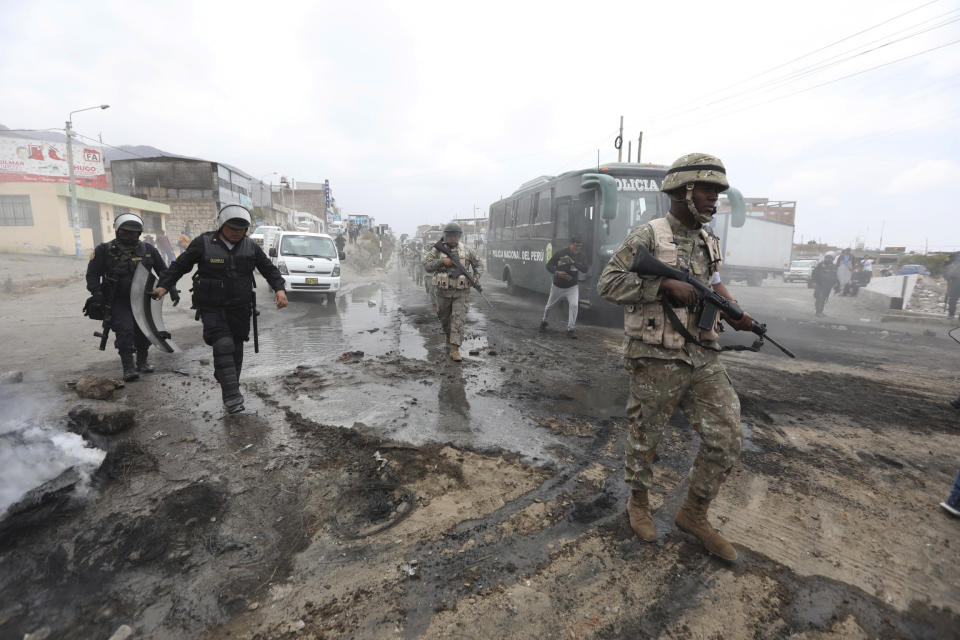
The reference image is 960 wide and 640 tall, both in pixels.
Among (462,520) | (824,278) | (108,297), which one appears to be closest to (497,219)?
(824,278)

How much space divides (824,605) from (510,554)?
4.58 feet

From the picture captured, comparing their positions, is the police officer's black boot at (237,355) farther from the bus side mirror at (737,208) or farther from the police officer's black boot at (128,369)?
the bus side mirror at (737,208)

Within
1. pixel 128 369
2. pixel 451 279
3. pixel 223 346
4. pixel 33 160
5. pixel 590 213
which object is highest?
pixel 33 160

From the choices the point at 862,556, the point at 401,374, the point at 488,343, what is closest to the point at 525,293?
the point at 488,343

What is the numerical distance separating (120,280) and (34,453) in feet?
8.37

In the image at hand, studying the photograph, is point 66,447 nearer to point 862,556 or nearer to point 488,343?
point 862,556

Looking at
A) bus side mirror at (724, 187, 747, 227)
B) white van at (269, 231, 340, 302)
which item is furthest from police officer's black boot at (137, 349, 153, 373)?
bus side mirror at (724, 187, 747, 227)

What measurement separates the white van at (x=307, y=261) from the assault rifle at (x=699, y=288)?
10121 mm

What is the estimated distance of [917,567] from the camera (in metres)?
2.30

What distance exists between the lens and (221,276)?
392cm

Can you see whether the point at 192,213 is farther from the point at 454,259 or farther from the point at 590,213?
the point at 454,259

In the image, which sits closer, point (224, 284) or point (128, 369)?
point (224, 284)

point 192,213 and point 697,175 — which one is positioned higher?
point 192,213

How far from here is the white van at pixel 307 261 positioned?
11078 millimetres
